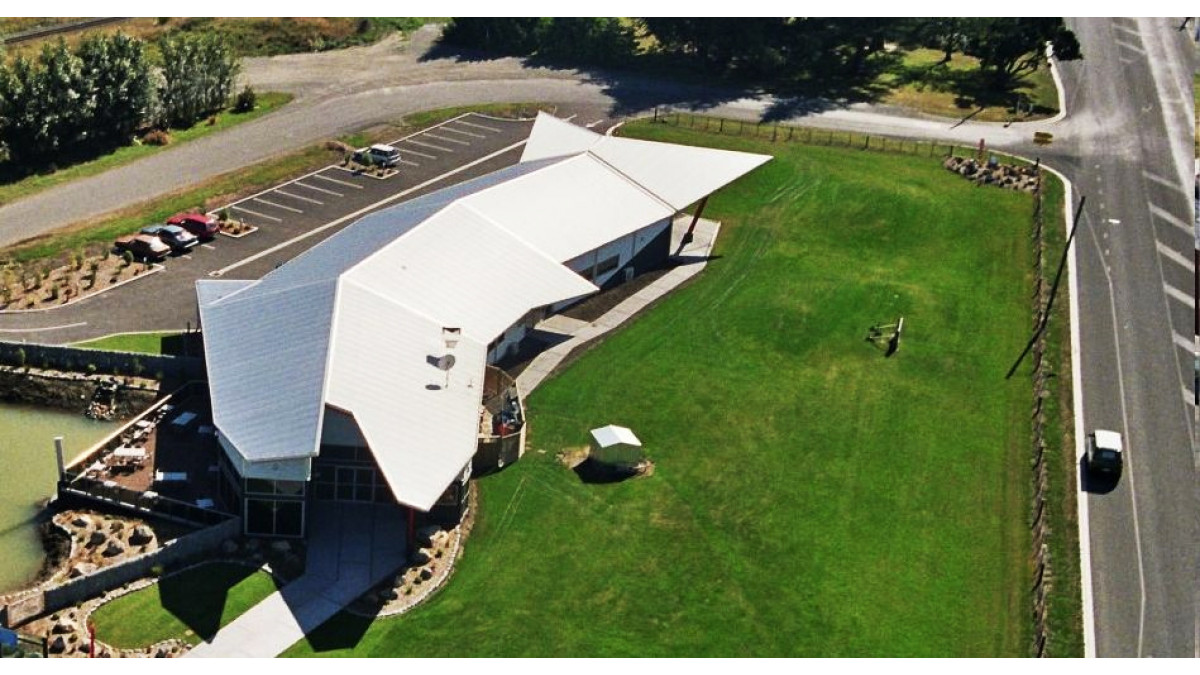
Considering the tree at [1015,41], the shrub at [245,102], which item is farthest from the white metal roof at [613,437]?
the tree at [1015,41]

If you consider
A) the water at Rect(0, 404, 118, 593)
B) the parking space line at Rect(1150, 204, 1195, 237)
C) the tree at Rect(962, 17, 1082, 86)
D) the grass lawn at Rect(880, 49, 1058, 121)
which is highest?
the tree at Rect(962, 17, 1082, 86)

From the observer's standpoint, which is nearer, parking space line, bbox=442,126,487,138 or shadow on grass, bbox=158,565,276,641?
shadow on grass, bbox=158,565,276,641

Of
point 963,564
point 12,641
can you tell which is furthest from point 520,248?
point 12,641

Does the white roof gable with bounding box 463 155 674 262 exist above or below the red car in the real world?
above

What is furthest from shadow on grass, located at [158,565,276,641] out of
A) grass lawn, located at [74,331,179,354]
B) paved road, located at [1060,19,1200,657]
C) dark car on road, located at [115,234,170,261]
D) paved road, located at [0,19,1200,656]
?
paved road, located at [0,19,1200,656]

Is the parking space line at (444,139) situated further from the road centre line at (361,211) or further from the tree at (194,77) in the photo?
the tree at (194,77)

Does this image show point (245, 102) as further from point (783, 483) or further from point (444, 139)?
point (783, 483)

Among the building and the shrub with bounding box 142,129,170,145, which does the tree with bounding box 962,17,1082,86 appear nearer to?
the building

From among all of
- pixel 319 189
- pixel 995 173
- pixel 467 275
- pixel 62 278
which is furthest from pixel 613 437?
pixel 995 173
